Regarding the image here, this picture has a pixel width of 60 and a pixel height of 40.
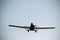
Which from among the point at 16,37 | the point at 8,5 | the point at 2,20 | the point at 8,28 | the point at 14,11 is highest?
the point at 8,5

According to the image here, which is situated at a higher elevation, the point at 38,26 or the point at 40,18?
the point at 40,18

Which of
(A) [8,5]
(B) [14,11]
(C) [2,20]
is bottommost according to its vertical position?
(C) [2,20]

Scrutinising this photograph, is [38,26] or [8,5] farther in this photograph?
[8,5]

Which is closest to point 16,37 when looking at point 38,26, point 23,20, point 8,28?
point 8,28

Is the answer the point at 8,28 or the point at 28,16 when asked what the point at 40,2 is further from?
the point at 8,28

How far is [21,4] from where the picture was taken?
158 inches

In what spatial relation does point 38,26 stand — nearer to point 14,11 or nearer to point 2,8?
point 14,11

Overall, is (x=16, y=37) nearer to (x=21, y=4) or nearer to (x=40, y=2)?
(x=21, y=4)

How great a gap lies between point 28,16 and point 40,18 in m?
0.49

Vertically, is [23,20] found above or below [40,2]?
below

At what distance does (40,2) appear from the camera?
3.96m

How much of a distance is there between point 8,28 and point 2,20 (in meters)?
0.44

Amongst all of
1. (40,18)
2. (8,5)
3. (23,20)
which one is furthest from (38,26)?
(8,5)

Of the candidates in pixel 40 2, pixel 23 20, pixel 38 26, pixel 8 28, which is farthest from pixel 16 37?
pixel 40 2
